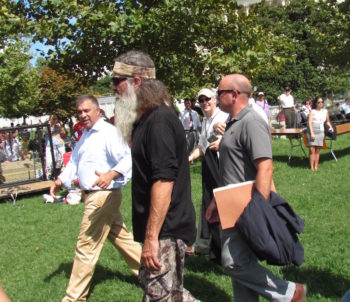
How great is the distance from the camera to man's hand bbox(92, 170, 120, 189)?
426cm

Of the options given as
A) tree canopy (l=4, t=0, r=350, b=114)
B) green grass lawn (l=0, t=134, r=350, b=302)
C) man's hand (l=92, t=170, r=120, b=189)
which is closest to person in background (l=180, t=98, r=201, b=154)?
tree canopy (l=4, t=0, r=350, b=114)

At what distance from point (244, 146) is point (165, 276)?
1.02 m

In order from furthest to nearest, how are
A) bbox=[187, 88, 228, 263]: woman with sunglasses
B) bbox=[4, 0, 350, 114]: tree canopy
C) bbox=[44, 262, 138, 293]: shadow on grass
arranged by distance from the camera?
bbox=[4, 0, 350, 114]: tree canopy
bbox=[44, 262, 138, 293]: shadow on grass
bbox=[187, 88, 228, 263]: woman with sunglasses

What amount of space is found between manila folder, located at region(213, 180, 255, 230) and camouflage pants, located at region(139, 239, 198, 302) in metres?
0.39

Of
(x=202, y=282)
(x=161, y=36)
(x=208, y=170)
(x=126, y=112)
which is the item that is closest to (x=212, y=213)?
(x=126, y=112)

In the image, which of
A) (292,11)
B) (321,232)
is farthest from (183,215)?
(292,11)

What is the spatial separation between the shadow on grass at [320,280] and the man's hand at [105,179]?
6.68 feet

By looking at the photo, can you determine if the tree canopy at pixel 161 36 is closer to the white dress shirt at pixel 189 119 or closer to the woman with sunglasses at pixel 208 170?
the white dress shirt at pixel 189 119

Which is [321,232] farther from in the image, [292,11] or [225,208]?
[292,11]

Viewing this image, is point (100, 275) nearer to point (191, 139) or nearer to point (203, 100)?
point (203, 100)

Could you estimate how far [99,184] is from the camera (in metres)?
4.27

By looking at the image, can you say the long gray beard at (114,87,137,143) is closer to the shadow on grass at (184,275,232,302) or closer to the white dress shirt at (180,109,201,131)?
the shadow on grass at (184,275,232,302)

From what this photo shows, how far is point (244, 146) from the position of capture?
3.28 m

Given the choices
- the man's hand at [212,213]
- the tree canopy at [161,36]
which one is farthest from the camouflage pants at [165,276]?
the tree canopy at [161,36]
